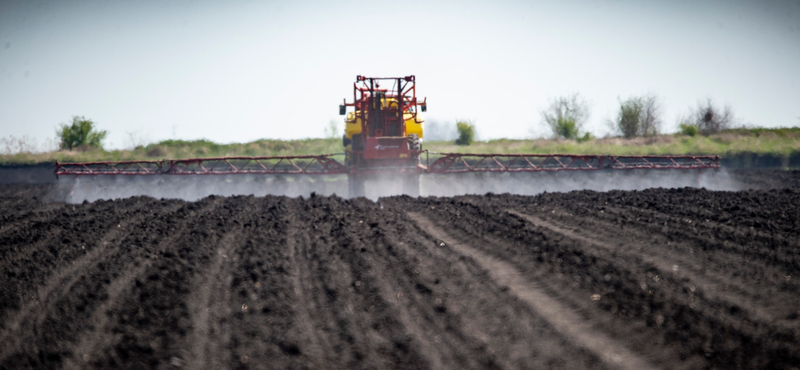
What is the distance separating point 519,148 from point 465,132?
927 cm

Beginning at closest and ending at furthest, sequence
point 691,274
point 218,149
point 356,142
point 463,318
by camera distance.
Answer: point 463,318 → point 691,274 → point 356,142 → point 218,149

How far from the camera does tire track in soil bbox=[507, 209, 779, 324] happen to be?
170 inches

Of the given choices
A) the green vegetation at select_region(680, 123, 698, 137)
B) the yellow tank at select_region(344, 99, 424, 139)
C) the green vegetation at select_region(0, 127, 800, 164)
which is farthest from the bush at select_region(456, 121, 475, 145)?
the yellow tank at select_region(344, 99, 424, 139)

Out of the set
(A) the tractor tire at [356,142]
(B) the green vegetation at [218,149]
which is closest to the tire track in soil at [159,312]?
(A) the tractor tire at [356,142]

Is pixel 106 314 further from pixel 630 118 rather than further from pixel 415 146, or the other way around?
pixel 630 118

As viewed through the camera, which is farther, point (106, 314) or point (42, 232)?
point (42, 232)

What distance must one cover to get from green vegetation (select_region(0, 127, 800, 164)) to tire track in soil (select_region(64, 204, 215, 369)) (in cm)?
2514

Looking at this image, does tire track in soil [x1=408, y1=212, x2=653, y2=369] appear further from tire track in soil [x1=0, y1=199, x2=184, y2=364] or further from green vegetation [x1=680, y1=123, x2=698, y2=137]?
green vegetation [x1=680, y1=123, x2=698, y2=137]

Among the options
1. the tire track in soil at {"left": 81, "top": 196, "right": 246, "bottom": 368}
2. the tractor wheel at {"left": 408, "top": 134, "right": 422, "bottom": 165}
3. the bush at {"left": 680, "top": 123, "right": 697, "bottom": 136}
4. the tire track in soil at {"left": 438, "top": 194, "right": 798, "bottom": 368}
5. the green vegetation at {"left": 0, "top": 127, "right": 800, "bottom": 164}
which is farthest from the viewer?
the bush at {"left": 680, "top": 123, "right": 697, "bottom": 136}

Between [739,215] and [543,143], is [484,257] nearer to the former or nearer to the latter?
[739,215]

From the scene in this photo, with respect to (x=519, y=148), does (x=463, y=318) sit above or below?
below

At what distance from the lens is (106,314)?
4.34 m

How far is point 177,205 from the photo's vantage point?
1119 cm

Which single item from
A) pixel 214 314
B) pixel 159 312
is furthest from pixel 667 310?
pixel 159 312
